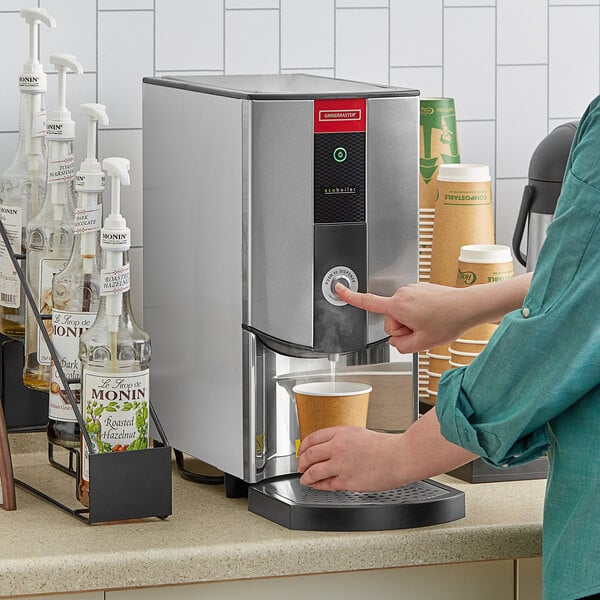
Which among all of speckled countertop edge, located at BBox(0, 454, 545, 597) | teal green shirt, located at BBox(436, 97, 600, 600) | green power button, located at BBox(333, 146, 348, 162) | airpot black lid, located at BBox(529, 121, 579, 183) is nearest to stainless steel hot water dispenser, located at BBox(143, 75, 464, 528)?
green power button, located at BBox(333, 146, 348, 162)

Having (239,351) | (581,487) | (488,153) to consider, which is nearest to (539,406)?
(581,487)

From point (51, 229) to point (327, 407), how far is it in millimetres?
388

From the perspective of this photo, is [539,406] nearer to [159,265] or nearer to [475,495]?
[475,495]

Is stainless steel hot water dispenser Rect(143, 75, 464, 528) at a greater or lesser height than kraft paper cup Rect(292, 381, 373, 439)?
greater

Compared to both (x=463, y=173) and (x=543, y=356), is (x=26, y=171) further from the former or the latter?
(x=543, y=356)

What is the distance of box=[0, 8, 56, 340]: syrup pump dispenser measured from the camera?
4.42 feet

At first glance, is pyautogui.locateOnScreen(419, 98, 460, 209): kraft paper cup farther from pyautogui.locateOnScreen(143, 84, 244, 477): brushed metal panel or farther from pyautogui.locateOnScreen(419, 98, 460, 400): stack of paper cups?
pyautogui.locateOnScreen(143, 84, 244, 477): brushed metal panel

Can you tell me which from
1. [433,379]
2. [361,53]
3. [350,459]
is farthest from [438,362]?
[361,53]

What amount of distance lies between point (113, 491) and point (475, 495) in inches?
16.1

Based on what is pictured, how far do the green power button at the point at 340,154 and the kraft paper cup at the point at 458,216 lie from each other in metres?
0.36

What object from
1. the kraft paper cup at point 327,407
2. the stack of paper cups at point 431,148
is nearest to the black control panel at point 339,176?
the kraft paper cup at point 327,407

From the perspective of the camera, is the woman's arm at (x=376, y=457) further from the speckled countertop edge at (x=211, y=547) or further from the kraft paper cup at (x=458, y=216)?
the kraft paper cup at (x=458, y=216)

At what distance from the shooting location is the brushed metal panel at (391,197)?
1.21 m

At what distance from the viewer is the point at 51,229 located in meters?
1.33
